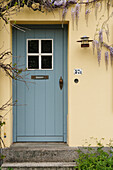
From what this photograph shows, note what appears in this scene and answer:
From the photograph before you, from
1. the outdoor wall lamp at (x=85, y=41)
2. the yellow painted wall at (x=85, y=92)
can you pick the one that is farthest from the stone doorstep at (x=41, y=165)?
the outdoor wall lamp at (x=85, y=41)

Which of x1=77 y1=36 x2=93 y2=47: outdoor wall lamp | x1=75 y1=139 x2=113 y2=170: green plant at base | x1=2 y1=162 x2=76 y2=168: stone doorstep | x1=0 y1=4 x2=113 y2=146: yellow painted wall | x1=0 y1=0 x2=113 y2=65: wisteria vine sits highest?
x1=0 y1=0 x2=113 y2=65: wisteria vine

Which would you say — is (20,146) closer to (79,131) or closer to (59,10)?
(79,131)

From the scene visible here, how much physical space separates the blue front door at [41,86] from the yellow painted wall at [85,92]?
0.27 meters

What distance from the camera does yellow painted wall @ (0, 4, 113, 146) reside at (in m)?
4.28

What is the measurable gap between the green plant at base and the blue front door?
0.51 metres

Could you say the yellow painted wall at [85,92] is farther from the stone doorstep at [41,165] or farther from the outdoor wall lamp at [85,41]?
the stone doorstep at [41,165]

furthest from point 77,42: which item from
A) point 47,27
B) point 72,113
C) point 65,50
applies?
point 72,113

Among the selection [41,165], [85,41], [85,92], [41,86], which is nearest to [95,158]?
[41,165]

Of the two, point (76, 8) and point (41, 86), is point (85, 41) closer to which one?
point (76, 8)

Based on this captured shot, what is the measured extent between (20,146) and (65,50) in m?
1.80

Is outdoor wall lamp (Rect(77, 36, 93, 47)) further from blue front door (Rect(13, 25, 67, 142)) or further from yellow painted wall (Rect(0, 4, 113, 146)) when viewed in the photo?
blue front door (Rect(13, 25, 67, 142))

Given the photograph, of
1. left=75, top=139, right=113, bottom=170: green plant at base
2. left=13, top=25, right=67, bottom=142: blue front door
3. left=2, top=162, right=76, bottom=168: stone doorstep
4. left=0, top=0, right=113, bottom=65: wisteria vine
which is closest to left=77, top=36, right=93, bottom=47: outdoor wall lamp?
left=0, top=0, right=113, bottom=65: wisteria vine

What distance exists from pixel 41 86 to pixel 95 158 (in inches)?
59.1

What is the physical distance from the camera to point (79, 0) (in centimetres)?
425
